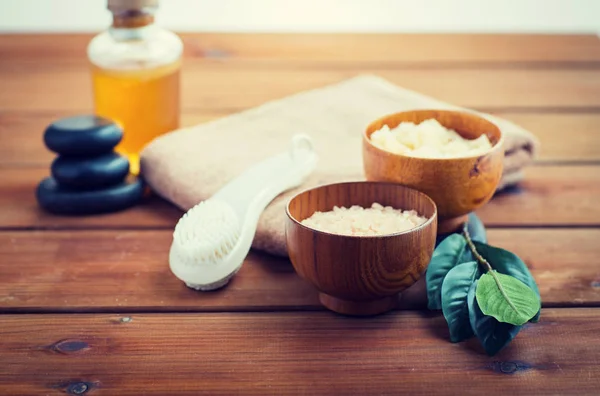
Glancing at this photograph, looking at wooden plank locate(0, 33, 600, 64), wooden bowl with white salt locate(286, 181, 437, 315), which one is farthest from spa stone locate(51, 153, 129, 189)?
wooden plank locate(0, 33, 600, 64)

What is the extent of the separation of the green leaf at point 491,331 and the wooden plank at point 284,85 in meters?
0.57

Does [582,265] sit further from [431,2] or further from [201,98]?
[431,2]

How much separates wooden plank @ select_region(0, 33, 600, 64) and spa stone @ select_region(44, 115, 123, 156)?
1.85ft

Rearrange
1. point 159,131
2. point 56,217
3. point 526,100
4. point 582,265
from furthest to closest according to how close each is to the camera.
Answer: point 526,100, point 159,131, point 56,217, point 582,265

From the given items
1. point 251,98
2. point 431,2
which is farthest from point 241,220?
point 431,2

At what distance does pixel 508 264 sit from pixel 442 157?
0.33 ft

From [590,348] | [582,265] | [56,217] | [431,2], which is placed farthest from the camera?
[431,2]

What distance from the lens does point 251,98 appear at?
1144 mm

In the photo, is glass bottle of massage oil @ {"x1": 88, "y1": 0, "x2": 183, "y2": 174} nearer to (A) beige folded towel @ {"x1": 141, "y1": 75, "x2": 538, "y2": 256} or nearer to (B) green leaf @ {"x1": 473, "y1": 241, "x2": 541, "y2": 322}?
(A) beige folded towel @ {"x1": 141, "y1": 75, "x2": 538, "y2": 256}

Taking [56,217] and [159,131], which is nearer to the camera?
[56,217]

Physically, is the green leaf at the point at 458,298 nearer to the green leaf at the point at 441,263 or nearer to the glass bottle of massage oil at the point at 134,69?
the green leaf at the point at 441,263

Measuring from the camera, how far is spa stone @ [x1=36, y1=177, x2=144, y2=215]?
81 cm

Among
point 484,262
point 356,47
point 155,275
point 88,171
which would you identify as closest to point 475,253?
point 484,262

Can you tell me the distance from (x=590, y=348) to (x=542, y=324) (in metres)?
0.04
